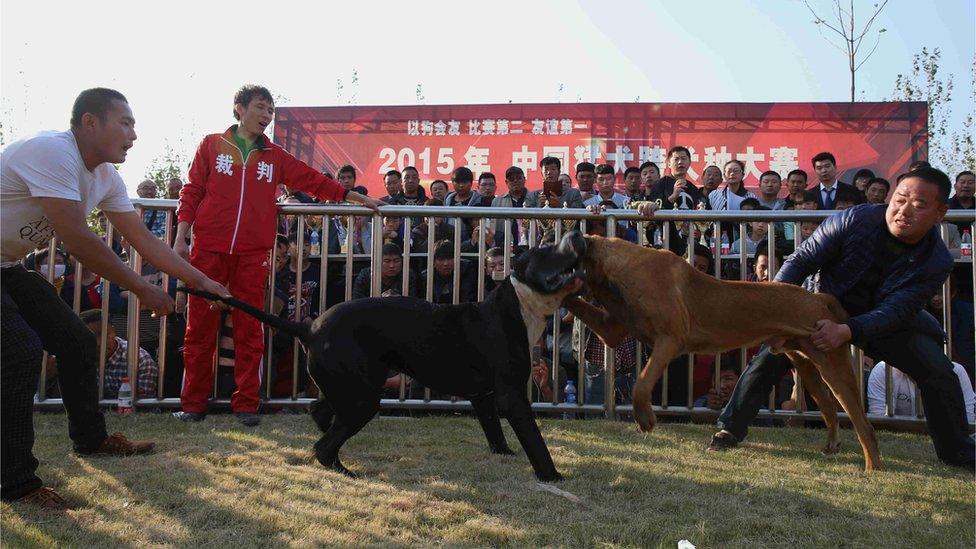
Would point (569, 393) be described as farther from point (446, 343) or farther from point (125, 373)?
point (125, 373)

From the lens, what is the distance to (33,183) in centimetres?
352

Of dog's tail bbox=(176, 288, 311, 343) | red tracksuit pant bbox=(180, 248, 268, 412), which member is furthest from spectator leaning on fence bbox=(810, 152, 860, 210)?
dog's tail bbox=(176, 288, 311, 343)

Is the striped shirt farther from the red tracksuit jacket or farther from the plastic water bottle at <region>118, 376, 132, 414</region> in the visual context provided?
the red tracksuit jacket

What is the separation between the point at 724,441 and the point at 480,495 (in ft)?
6.60

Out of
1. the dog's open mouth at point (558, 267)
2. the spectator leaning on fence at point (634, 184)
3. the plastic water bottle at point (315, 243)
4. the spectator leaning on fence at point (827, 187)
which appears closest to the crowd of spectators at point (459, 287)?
the spectator leaning on fence at point (827, 187)

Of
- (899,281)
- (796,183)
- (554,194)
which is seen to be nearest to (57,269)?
(554,194)

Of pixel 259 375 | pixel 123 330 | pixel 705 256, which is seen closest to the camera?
pixel 259 375

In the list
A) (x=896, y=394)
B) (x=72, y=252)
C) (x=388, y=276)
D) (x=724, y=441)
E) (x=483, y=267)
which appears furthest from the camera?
(x=388, y=276)

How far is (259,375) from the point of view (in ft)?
Answer: 18.9

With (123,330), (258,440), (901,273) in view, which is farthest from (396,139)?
(901,273)

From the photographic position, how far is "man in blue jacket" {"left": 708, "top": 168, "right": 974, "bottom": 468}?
445 cm

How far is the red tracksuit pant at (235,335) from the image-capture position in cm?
561

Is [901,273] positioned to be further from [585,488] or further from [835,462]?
[585,488]

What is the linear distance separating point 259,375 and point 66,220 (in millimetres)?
2442
